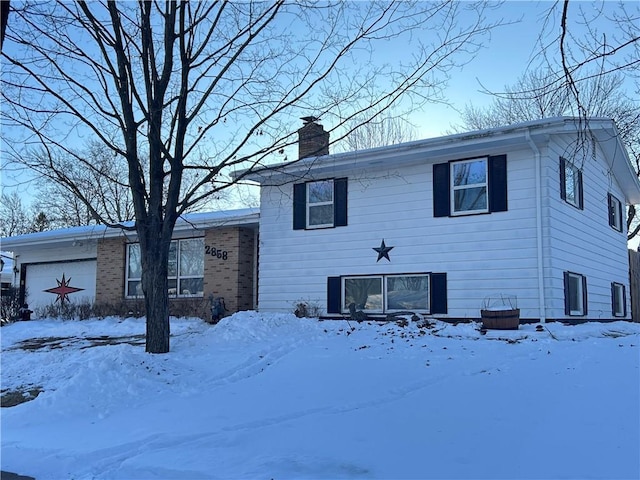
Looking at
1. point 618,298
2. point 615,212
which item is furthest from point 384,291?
point 615,212

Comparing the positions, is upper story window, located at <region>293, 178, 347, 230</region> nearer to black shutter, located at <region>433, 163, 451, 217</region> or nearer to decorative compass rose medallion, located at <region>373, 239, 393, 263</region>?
decorative compass rose medallion, located at <region>373, 239, 393, 263</region>

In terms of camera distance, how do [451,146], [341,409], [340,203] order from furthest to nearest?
[340,203] < [451,146] < [341,409]

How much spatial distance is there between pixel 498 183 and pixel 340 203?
13.0ft

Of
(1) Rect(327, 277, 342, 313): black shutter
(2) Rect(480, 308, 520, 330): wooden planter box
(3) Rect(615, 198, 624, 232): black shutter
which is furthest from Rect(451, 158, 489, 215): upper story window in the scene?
(3) Rect(615, 198, 624, 232): black shutter

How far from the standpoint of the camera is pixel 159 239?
1006 centimetres

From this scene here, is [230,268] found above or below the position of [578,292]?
above

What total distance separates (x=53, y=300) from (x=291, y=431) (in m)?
18.8

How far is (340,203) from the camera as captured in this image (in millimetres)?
14781

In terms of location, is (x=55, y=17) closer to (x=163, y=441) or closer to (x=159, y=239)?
(x=159, y=239)

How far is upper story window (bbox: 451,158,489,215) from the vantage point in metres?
13.0

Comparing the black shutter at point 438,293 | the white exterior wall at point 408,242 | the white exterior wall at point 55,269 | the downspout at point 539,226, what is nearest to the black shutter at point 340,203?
the white exterior wall at point 408,242

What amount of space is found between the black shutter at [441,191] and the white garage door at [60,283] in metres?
13.2

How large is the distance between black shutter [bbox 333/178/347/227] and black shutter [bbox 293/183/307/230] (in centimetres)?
90

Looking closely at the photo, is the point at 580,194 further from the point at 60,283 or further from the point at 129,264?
the point at 60,283
